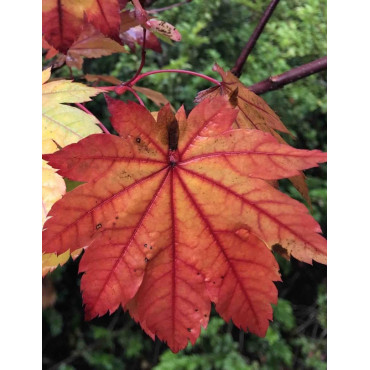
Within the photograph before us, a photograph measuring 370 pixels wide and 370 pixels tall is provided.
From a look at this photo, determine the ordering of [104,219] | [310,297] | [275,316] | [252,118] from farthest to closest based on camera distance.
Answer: [310,297] → [275,316] → [252,118] → [104,219]

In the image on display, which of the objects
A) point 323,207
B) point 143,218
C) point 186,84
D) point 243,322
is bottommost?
point 323,207

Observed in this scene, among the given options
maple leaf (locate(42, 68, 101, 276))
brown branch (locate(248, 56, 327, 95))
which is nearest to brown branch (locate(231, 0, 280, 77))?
brown branch (locate(248, 56, 327, 95))

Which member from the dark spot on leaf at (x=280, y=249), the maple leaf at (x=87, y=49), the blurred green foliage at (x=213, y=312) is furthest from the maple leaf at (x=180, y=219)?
the blurred green foliage at (x=213, y=312)

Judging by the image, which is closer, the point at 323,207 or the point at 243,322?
the point at 243,322

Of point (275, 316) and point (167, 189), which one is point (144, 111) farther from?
point (275, 316)

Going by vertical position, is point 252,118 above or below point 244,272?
above

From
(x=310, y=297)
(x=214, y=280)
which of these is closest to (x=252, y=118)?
(x=214, y=280)

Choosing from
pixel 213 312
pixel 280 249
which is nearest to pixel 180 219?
pixel 280 249

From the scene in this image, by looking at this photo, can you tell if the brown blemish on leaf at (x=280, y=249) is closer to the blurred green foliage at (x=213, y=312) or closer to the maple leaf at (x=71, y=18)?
the maple leaf at (x=71, y=18)
